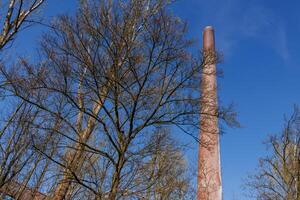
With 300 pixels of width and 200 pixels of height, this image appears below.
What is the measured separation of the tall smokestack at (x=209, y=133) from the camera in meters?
6.98

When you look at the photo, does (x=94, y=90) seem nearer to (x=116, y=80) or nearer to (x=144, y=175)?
(x=116, y=80)

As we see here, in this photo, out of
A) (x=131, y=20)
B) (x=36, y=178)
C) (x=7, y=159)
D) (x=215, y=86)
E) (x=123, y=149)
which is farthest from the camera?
(x=36, y=178)

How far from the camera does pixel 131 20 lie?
22.0 ft

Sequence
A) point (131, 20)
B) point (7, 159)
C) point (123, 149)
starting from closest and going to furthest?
point (123, 149) < point (131, 20) < point (7, 159)

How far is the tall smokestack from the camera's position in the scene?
698 centimetres

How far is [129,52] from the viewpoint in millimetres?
6555

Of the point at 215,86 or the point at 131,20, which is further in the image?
the point at 215,86

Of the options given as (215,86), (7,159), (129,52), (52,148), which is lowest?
(52,148)

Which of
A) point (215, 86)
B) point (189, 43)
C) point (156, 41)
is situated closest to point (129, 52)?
point (156, 41)

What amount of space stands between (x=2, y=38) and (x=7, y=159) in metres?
3.30

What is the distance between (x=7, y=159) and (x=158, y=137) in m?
4.07

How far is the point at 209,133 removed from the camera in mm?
8023

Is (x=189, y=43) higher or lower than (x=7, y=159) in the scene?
higher

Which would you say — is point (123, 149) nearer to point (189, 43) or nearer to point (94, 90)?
point (94, 90)
